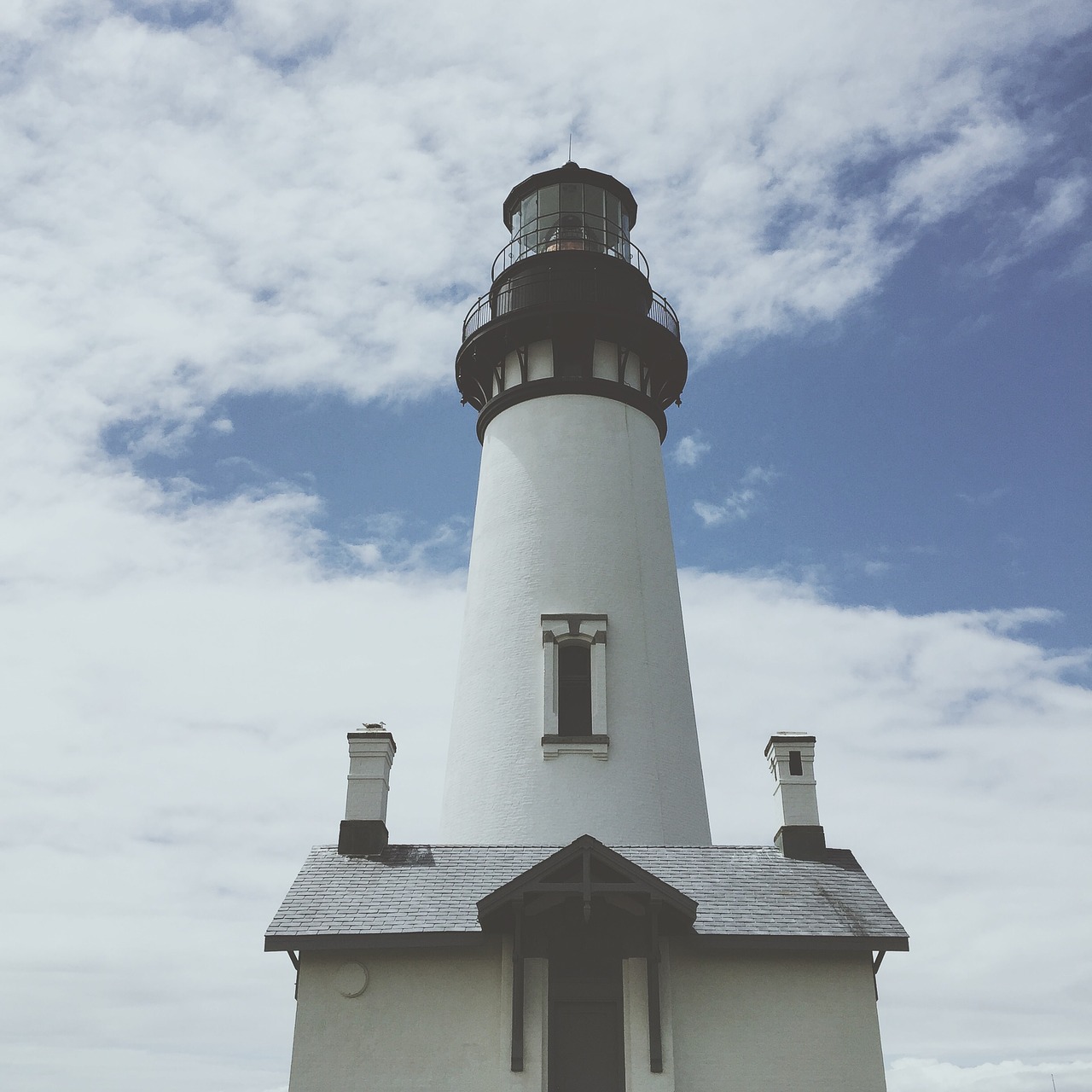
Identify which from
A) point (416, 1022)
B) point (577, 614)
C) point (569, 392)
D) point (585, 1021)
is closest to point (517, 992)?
point (585, 1021)

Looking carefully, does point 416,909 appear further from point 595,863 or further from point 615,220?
point 615,220

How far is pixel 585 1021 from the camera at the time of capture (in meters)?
13.6

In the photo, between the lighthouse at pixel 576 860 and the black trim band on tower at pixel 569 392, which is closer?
the lighthouse at pixel 576 860

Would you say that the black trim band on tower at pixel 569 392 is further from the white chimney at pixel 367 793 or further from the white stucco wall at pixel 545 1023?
the white stucco wall at pixel 545 1023

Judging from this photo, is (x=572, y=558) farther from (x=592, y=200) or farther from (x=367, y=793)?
(x=592, y=200)

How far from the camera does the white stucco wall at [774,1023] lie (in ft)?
43.8

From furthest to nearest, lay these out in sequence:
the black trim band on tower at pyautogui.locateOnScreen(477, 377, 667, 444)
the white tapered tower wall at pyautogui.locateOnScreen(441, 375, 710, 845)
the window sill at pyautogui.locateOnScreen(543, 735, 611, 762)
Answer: the black trim band on tower at pyautogui.locateOnScreen(477, 377, 667, 444)
the window sill at pyautogui.locateOnScreen(543, 735, 611, 762)
the white tapered tower wall at pyautogui.locateOnScreen(441, 375, 710, 845)

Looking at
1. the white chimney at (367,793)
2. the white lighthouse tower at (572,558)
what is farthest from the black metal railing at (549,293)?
the white chimney at (367,793)

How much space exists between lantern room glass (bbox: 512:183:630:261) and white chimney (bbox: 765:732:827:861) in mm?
11704

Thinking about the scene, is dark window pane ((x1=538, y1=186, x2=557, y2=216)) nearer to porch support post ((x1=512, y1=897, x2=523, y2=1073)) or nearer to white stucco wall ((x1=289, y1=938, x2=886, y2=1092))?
porch support post ((x1=512, y1=897, x2=523, y2=1073))

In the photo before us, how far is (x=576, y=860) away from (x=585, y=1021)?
1.95 meters

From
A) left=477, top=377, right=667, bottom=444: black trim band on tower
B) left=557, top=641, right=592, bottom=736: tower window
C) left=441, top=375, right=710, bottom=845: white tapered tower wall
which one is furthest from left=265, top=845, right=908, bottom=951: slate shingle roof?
left=477, top=377, right=667, bottom=444: black trim band on tower

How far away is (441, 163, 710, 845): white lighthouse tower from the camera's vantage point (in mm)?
17766

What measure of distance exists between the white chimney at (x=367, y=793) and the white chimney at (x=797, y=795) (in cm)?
550
